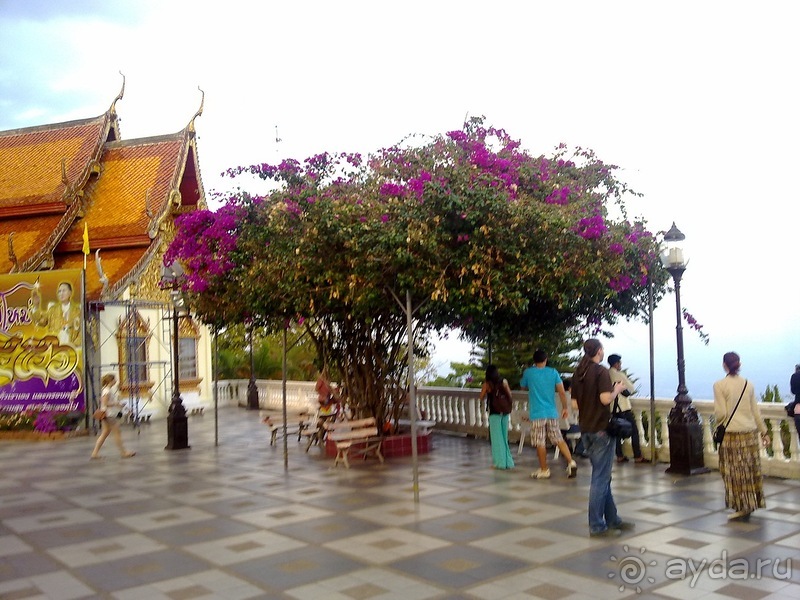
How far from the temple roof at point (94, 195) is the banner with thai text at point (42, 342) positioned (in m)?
1.66

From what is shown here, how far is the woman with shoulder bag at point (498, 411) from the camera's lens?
11398 mm

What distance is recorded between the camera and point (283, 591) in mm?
6020

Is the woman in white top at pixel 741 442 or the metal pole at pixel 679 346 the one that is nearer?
the woman in white top at pixel 741 442

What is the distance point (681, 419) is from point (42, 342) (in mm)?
15072

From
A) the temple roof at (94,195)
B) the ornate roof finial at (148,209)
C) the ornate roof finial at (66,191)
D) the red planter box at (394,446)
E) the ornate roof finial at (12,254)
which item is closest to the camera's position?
the red planter box at (394,446)

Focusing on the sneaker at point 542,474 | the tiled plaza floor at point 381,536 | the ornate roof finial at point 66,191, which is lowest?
the tiled plaza floor at point 381,536

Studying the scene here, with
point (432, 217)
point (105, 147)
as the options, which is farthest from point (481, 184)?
point (105, 147)

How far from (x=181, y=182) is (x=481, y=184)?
17.8 metres

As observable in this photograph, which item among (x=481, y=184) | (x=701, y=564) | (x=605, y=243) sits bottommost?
(x=701, y=564)

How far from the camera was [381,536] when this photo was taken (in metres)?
7.66

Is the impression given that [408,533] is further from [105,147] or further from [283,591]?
[105,147]

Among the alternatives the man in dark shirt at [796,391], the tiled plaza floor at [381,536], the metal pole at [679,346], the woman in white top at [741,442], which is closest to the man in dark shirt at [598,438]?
the tiled plaza floor at [381,536]

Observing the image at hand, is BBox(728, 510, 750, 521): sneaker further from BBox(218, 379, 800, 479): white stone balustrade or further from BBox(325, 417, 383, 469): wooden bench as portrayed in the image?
BBox(325, 417, 383, 469): wooden bench

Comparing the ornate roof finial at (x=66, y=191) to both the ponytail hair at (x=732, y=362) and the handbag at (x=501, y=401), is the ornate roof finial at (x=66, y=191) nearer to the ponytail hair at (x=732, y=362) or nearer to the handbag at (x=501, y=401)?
the handbag at (x=501, y=401)
